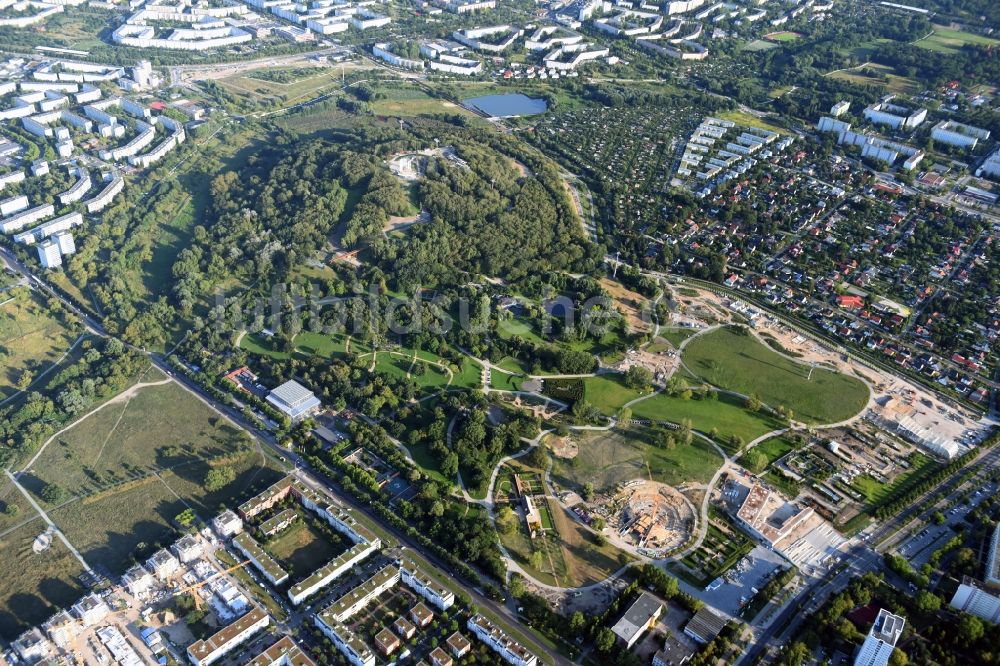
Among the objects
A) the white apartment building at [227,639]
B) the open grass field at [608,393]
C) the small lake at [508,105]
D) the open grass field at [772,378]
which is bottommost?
the white apartment building at [227,639]

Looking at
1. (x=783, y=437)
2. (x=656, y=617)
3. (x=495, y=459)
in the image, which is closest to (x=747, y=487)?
(x=783, y=437)

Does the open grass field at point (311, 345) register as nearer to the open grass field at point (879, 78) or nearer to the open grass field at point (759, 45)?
the open grass field at point (879, 78)

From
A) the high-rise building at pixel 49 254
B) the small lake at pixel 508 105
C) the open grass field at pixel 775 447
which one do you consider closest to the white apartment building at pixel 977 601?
the open grass field at pixel 775 447

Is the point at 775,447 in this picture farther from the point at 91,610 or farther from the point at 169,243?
the point at 169,243

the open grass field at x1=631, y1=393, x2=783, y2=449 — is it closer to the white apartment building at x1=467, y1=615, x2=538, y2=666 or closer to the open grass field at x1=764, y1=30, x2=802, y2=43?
the white apartment building at x1=467, y1=615, x2=538, y2=666

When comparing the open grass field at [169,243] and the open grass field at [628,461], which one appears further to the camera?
the open grass field at [169,243]

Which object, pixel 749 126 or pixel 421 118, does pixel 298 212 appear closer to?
pixel 421 118

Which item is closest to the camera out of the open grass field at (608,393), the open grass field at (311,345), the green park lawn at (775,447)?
the green park lawn at (775,447)

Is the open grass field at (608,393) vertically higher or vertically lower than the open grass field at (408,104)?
lower

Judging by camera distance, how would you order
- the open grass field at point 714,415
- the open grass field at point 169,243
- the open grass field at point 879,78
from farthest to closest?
the open grass field at point 879,78 < the open grass field at point 169,243 < the open grass field at point 714,415
